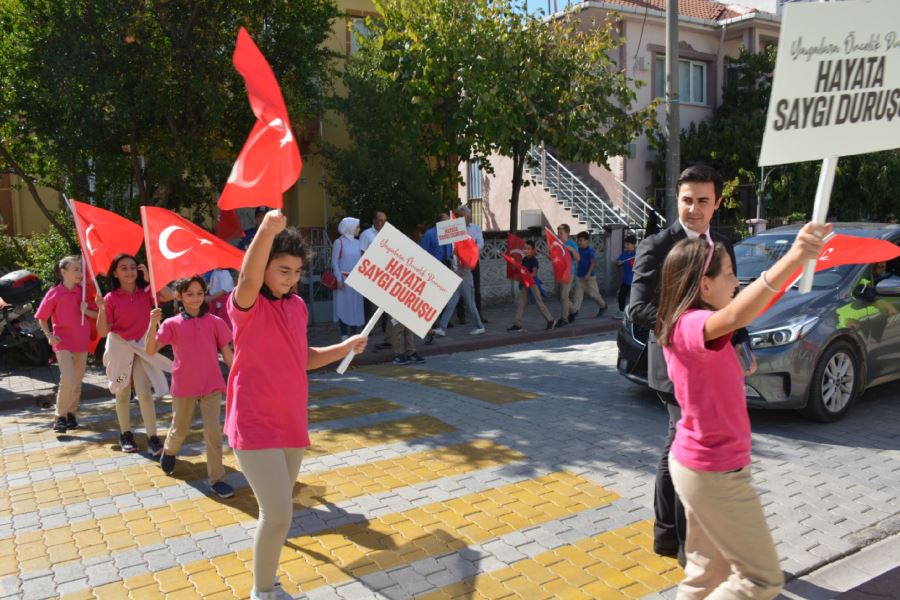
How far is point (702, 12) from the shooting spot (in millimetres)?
26234

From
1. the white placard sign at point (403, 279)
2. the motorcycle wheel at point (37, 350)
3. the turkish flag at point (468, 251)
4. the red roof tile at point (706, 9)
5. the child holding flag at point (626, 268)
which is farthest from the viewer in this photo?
the red roof tile at point (706, 9)

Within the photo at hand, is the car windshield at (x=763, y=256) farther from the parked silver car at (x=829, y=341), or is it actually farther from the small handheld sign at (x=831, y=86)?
the small handheld sign at (x=831, y=86)

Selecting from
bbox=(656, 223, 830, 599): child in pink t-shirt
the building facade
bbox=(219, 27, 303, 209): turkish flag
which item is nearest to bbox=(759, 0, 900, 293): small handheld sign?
→ bbox=(656, 223, 830, 599): child in pink t-shirt

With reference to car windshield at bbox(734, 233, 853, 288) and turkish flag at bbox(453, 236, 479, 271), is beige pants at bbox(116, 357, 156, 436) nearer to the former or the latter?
car windshield at bbox(734, 233, 853, 288)

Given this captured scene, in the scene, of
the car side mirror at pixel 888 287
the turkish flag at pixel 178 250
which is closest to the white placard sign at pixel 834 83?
the turkish flag at pixel 178 250

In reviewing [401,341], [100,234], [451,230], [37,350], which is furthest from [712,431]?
[37,350]

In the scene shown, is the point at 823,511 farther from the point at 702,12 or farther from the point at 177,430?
the point at 702,12

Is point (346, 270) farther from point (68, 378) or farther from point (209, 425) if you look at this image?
point (209, 425)

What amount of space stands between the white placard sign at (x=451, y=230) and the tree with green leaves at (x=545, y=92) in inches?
133

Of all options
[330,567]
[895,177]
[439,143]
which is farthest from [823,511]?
[895,177]

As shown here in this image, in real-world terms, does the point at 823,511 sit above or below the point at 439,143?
below

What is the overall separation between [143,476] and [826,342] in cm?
572

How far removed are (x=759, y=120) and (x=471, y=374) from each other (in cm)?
1683

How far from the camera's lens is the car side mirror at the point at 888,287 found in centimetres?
685
